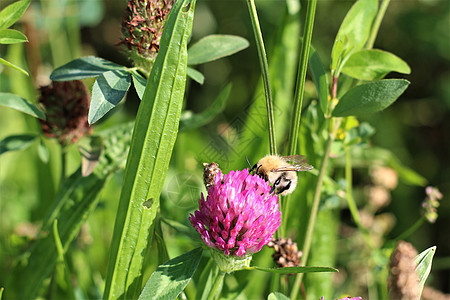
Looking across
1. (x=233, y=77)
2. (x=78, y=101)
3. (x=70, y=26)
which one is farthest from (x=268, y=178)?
(x=233, y=77)

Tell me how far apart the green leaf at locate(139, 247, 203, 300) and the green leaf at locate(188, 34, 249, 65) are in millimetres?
333

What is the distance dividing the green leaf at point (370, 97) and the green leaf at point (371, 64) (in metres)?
0.08

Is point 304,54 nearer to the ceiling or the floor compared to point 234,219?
nearer to the ceiling

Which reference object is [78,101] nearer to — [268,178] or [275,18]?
[268,178]

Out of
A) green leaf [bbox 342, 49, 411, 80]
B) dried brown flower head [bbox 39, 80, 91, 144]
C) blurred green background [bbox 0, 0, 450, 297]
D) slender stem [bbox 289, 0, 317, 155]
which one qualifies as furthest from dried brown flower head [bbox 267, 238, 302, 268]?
blurred green background [bbox 0, 0, 450, 297]

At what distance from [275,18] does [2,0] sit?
113cm

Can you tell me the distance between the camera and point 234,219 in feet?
2.14

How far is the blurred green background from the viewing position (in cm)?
156

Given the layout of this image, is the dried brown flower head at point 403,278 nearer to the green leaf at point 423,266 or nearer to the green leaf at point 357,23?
the green leaf at point 423,266

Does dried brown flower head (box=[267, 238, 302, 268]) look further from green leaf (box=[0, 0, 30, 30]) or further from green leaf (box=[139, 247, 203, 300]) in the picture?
green leaf (box=[0, 0, 30, 30])

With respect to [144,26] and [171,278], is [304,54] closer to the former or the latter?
[144,26]

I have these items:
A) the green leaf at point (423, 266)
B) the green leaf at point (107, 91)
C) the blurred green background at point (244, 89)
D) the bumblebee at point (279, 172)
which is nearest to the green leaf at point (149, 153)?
the green leaf at point (107, 91)

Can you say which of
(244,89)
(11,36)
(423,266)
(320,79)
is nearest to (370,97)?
(320,79)

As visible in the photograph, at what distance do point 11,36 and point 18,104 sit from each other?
0.48 ft
